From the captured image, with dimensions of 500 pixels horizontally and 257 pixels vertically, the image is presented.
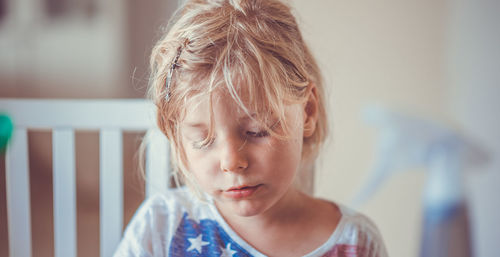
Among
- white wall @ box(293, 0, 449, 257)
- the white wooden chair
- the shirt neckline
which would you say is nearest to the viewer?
white wall @ box(293, 0, 449, 257)

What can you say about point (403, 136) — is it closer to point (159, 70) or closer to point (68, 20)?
point (159, 70)

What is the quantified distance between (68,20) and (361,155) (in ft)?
5.25

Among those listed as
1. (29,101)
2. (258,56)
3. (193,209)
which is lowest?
(193,209)

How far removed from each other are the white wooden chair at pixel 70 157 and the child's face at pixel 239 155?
25cm

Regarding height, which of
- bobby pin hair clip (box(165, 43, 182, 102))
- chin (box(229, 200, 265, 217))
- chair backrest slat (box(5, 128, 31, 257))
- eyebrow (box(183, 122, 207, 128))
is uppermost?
bobby pin hair clip (box(165, 43, 182, 102))

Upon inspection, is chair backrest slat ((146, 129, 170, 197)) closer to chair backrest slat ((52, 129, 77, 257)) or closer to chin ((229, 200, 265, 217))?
chair backrest slat ((52, 129, 77, 257))

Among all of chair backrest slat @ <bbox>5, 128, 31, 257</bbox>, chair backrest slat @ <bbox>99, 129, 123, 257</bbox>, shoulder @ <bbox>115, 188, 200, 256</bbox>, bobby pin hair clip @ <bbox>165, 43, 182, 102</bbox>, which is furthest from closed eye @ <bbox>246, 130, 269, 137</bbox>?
chair backrest slat @ <bbox>5, 128, 31, 257</bbox>

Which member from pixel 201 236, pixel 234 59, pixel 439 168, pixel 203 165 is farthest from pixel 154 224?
pixel 439 168

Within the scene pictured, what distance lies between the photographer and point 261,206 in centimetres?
48

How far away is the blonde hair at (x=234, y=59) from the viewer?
0.43m

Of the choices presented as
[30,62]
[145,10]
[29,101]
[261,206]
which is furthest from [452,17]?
[30,62]

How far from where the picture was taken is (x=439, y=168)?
30 cm

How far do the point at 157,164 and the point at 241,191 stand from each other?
293 mm

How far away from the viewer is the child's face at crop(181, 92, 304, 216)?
1.42 feet
